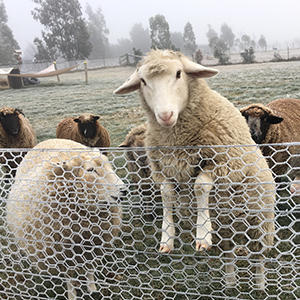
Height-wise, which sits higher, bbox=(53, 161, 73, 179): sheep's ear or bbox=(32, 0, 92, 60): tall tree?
bbox=(32, 0, 92, 60): tall tree

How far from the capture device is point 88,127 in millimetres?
5164

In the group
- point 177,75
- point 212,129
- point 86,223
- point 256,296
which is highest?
point 177,75

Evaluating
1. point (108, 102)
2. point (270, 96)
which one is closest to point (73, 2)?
point (108, 102)

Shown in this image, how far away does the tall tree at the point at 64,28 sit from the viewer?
1982 inches

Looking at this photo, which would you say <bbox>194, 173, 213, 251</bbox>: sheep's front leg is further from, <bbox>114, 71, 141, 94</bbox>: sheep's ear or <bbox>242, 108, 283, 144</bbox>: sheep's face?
A: <bbox>242, 108, 283, 144</bbox>: sheep's face

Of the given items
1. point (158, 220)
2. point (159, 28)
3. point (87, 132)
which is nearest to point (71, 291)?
point (158, 220)

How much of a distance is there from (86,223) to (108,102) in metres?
11.0

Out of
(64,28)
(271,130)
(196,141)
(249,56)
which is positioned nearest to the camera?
(196,141)

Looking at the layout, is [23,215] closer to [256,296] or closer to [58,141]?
[58,141]

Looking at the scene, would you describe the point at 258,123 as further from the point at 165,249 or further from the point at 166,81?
the point at 165,249

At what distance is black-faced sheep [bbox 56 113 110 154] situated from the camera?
5.17 metres

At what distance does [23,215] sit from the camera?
2.56 metres

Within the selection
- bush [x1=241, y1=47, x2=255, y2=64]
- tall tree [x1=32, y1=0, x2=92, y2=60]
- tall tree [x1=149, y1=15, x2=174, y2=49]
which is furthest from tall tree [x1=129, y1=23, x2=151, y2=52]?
bush [x1=241, y1=47, x2=255, y2=64]

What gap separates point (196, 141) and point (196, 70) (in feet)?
1.60
